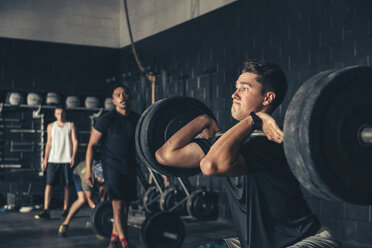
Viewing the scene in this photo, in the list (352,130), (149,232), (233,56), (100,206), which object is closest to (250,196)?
(352,130)

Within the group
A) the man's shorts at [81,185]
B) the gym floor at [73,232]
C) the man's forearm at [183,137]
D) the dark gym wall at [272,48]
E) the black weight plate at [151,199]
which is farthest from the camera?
the black weight plate at [151,199]

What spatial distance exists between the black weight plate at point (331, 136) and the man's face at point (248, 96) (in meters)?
0.17

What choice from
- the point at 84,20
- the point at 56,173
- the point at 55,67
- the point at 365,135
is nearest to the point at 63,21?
the point at 84,20

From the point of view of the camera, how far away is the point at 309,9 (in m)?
3.90

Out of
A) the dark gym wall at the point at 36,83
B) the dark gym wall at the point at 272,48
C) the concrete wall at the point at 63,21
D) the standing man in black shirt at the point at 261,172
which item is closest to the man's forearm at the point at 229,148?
the standing man in black shirt at the point at 261,172

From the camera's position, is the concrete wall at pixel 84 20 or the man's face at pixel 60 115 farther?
the concrete wall at pixel 84 20

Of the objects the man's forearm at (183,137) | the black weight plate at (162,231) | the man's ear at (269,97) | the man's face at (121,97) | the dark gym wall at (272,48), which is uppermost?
the dark gym wall at (272,48)

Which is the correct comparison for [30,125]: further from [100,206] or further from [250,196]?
[250,196]

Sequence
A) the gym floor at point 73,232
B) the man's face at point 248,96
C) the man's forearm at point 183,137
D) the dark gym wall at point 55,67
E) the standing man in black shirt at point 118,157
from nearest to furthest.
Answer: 1. the man's face at point 248,96
2. the man's forearm at point 183,137
3. the standing man in black shirt at point 118,157
4. the gym floor at point 73,232
5. the dark gym wall at point 55,67

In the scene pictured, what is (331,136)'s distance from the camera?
1.28 metres

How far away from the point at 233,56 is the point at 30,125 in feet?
9.49

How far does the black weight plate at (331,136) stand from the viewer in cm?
125

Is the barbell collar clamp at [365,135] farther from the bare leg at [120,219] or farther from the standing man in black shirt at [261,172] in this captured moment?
the bare leg at [120,219]

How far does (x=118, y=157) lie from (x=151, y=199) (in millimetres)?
1655
